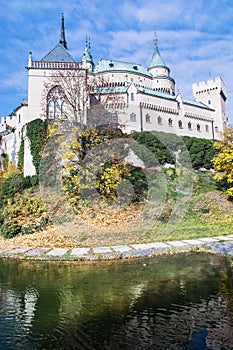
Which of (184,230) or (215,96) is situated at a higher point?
(215,96)

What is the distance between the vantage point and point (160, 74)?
46812mm

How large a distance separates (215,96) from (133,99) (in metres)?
22.3

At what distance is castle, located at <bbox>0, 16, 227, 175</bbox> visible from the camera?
76.0 ft

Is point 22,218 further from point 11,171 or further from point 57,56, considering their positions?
point 57,56

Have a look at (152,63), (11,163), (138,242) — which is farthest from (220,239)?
(152,63)

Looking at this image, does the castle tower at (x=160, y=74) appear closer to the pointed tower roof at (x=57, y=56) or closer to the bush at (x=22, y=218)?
the pointed tower roof at (x=57, y=56)

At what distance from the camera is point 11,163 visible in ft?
90.4

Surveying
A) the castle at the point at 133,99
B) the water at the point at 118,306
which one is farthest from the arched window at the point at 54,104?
the water at the point at 118,306

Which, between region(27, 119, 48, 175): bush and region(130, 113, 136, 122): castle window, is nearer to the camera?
region(27, 119, 48, 175): bush

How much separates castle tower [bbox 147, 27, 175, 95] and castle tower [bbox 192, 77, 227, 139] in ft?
23.1

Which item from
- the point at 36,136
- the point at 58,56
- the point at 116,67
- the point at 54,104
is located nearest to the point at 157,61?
the point at 116,67

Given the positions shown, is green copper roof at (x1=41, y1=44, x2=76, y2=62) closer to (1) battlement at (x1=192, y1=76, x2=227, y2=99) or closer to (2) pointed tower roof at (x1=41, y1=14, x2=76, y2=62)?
(2) pointed tower roof at (x1=41, y1=14, x2=76, y2=62)

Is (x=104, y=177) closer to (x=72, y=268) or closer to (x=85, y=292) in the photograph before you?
(x=72, y=268)

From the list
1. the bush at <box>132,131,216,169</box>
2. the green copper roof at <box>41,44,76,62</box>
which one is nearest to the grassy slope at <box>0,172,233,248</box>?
the bush at <box>132,131,216,169</box>
